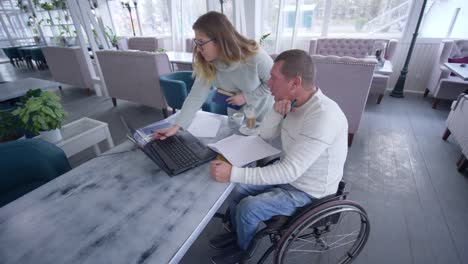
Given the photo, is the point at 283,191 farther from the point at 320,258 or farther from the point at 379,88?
the point at 379,88

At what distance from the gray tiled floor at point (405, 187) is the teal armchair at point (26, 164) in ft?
3.00

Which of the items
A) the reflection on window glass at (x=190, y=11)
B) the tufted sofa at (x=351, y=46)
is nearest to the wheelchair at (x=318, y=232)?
the tufted sofa at (x=351, y=46)

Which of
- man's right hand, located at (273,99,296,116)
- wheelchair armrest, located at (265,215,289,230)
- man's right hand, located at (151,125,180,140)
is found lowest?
wheelchair armrest, located at (265,215,289,230)

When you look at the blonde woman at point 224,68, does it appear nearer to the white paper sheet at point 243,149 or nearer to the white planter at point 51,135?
the white paper sheet at point 243,149

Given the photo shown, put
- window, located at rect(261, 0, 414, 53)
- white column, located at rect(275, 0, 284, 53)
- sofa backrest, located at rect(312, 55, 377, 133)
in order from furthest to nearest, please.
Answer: white column, located at rect(275, 0, 284, 53)
window, located at rect(261, 0, 414, 53)
sofa backrest, located at rect(312, 55, 377, 133)

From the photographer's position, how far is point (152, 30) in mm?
6785

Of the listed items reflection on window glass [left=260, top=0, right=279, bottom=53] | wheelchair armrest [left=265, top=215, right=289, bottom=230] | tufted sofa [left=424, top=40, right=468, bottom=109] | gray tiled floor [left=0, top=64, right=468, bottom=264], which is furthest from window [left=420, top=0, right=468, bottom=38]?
wheelchair armrest [left=265, top=215, right=289, bottom=230]

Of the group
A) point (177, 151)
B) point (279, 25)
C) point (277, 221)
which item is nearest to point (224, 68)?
point (177, 151)

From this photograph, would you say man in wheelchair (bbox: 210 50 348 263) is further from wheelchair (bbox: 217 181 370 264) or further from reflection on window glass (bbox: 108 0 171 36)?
reflection on window glass (bbox: 108 0 171 36)

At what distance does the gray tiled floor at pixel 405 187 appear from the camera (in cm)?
140

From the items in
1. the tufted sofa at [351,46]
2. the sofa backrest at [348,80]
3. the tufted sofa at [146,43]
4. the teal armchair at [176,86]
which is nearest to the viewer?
the sofa backrest at [348,80]

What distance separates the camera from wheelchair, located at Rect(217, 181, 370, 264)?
0.89 m

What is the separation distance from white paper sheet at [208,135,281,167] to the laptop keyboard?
0.11 meters

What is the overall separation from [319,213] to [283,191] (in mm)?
206
